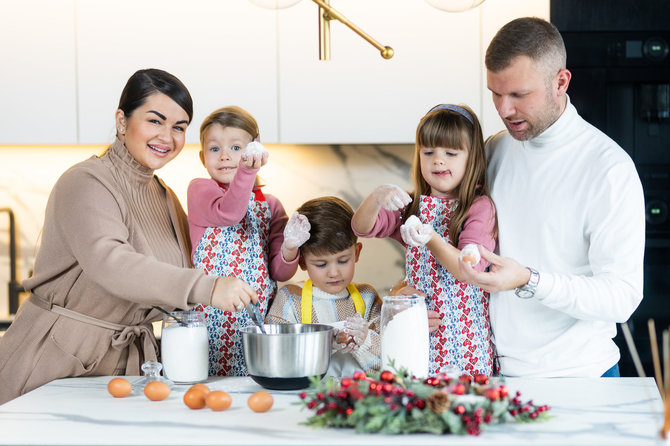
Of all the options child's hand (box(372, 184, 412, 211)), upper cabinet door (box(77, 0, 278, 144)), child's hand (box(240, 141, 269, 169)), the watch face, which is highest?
upper cabinet door (box(77, 0, 278, 144))

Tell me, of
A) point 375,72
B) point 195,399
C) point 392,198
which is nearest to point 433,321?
point 392,198

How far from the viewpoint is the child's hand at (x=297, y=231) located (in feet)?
6.04

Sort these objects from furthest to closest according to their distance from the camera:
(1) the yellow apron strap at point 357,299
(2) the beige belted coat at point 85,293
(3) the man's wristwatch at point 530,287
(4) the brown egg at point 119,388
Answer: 1. (1) the yellow apron strap at point 357,299
2. (2) the beige belted coat at point 85,293
3. (3) the man's wristwatch at point 530,287
4. (4) the brown egg at point 119,388

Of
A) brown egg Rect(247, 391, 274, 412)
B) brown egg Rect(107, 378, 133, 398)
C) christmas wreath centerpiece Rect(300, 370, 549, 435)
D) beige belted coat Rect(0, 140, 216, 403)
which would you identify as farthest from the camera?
beige belted coat Rect(0, 140, 216, 403)

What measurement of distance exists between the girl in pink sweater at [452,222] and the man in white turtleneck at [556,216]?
50 millimetres

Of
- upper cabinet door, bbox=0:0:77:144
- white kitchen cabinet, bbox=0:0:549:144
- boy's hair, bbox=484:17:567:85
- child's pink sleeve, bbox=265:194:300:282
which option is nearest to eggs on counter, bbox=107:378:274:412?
child's pink sleeve, bbox=265:194:300:282

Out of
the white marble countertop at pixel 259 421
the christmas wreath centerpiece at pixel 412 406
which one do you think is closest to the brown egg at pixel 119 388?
the white marble countertop at pixel 259 421

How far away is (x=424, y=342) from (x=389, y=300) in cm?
11

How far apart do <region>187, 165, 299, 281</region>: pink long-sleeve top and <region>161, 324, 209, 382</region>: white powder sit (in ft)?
1.14

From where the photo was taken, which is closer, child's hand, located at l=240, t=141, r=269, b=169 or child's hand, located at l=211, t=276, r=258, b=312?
child's hand, located at l=211, t=276, r=258, b=312

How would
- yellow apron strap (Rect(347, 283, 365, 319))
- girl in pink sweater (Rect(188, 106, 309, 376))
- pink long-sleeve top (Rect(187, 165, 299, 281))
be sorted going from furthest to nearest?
yellow apron strap (Rect(347, 283, 365, 319)) < girl in pink sweater (Rect(188, 106, 309, 376)) < pink long-sleeve top (Rect(187, 165, 299, 281))

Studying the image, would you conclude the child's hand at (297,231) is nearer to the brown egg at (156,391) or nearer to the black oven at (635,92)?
the brown egg at (156,391)

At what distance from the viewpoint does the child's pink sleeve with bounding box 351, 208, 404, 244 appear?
184 cm

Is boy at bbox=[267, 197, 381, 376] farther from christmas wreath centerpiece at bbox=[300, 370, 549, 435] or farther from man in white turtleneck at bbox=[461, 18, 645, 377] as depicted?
christmas wreath centerpiece at bbox=[300, 370, 549, 435]
